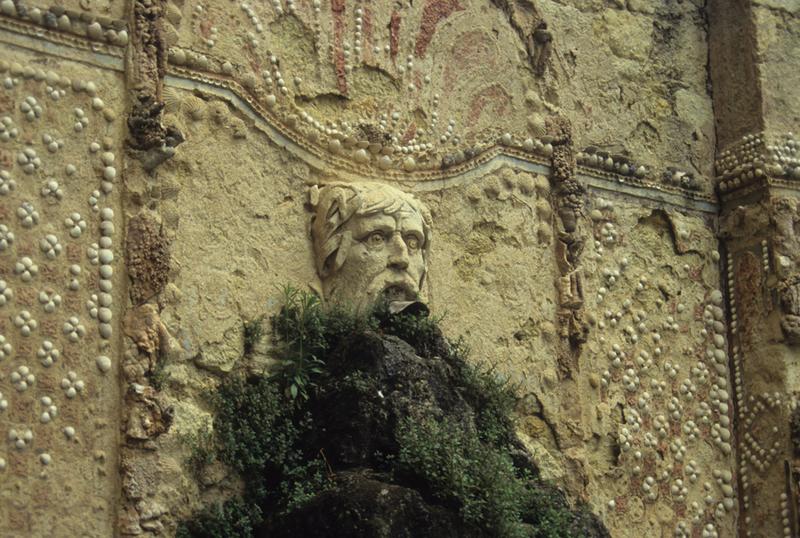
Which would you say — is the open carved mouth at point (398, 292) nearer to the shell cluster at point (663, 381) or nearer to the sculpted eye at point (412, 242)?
the sculpted eye at point (412, 242)

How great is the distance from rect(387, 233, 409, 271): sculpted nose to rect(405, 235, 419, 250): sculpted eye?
0.10 m

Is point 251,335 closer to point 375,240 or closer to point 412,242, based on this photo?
point 375,240

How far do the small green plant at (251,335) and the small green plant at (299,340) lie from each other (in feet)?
0.39

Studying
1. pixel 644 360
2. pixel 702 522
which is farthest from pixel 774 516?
pixel 644 360

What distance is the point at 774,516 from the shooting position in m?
11.0

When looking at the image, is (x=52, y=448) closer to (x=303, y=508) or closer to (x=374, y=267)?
(x=303, y=508)

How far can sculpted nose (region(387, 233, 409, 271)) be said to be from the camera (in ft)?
31.4

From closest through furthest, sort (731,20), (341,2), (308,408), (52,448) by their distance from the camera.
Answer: (52,448) < (308,408) < (341,2) < (731,20)

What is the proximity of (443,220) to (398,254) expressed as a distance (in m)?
0.72

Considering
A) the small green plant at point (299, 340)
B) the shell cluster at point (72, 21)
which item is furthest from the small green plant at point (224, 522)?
the shell cluster at point (72, 21)

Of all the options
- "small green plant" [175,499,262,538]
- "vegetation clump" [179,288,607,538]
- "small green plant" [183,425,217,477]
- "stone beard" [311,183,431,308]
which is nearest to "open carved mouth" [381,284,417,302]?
"stone beard" [311,183,431,308]

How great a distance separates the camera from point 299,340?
9.23 metres

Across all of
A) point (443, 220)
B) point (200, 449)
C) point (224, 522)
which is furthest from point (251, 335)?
point (443, 220)

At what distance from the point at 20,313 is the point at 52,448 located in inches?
23.7
